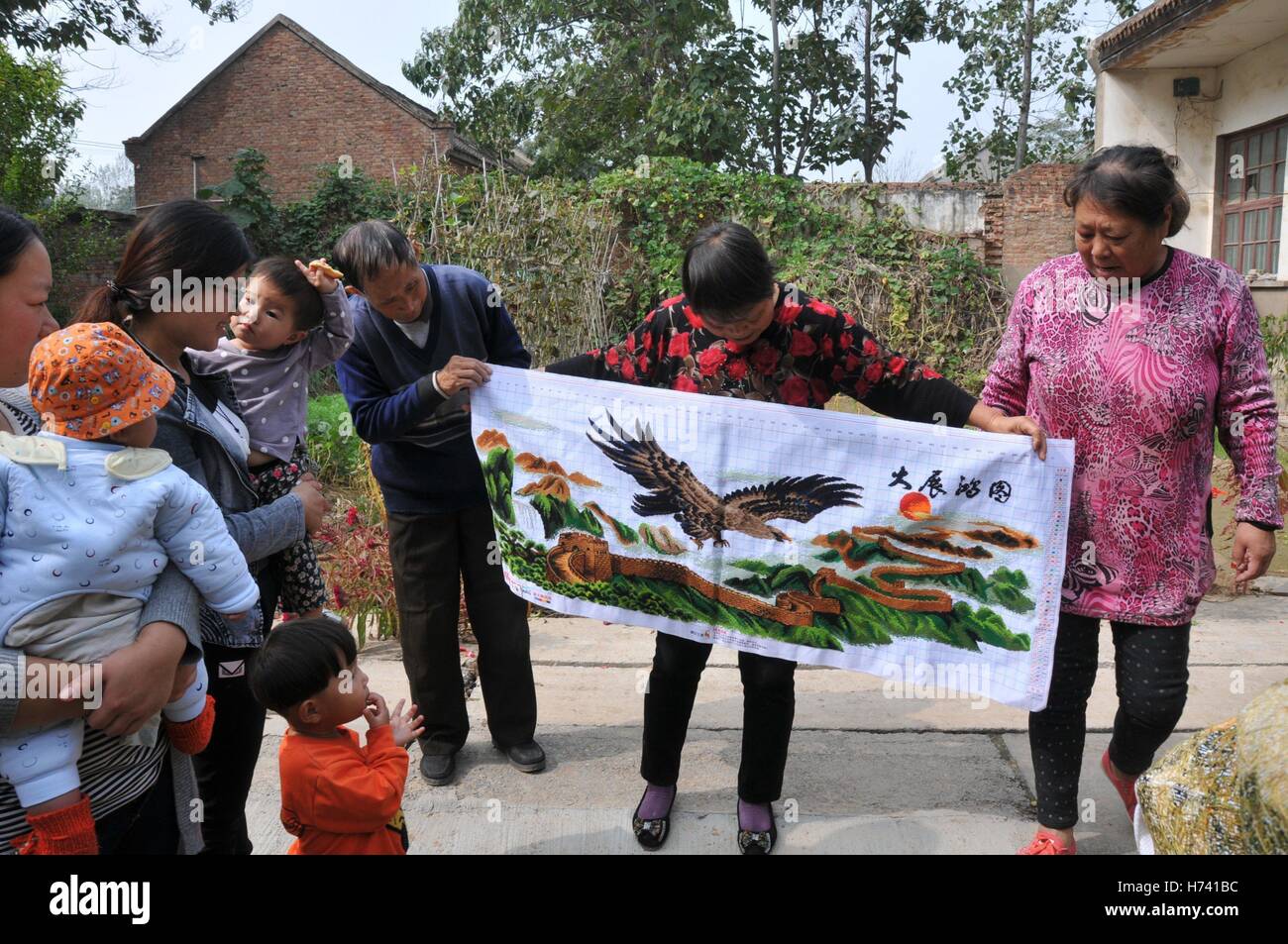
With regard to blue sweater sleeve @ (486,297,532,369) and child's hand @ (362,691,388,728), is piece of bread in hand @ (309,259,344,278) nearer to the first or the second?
blue sweater sleeve @ (486,297,532,369)

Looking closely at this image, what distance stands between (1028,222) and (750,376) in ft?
39.8

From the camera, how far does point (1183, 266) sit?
2580 mm

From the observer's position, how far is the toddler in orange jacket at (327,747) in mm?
2152

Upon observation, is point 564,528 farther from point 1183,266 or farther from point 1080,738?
point 1183,266

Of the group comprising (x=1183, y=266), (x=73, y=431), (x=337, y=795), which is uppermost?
(x=1183, y=266)

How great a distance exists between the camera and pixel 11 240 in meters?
1.85

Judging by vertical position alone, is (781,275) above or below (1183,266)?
above

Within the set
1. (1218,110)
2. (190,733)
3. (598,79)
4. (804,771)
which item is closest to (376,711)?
(190,733)

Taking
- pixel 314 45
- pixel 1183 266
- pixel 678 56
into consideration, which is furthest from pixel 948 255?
pixel 314 45

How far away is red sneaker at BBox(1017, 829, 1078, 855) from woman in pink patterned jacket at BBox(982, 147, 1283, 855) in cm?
35

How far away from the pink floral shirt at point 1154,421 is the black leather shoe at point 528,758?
1852 mm

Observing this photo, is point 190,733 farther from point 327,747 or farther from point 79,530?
point 79,530

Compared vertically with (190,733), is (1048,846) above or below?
below
